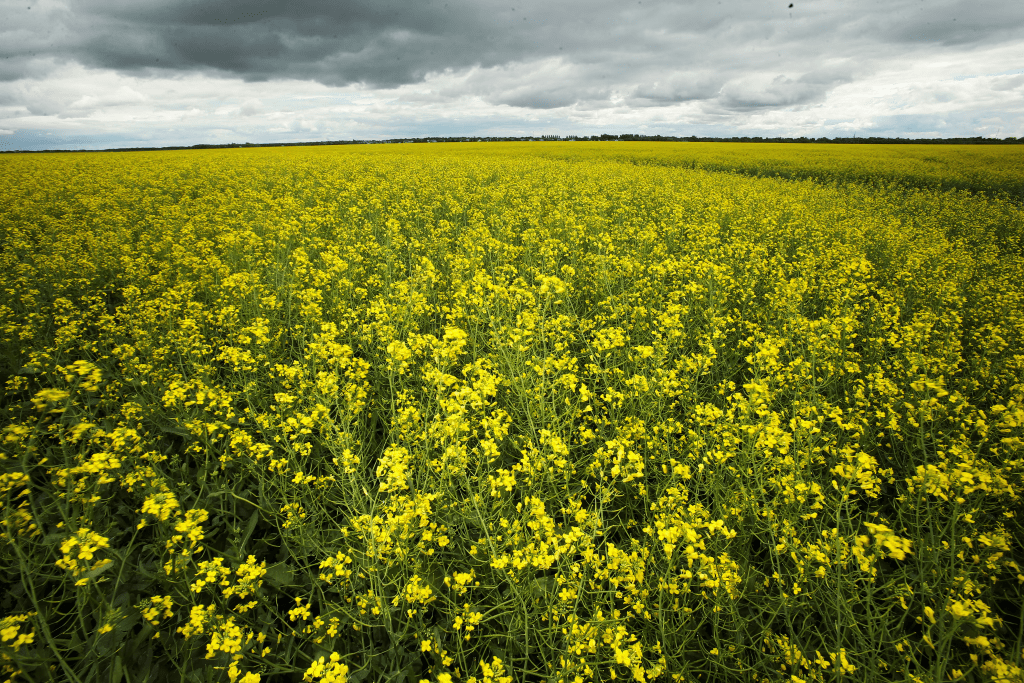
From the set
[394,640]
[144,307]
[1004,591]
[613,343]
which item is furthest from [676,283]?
[144,307]

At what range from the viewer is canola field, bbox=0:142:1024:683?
2.18 meters

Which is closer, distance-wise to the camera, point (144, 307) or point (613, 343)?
point (613, 343)

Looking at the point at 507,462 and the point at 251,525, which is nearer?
the point at 251,525

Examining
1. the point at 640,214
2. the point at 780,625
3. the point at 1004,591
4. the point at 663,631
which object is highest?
the point at 640,214

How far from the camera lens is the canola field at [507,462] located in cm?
218

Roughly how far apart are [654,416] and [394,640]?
2.55 metres

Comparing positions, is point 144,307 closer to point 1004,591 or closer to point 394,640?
point 394,640

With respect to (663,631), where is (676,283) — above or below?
above

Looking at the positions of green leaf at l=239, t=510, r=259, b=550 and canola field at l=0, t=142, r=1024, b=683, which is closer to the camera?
canola field at l=0, t=142, r=1024, b=683

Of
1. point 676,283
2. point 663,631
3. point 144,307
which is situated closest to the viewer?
point 663,631

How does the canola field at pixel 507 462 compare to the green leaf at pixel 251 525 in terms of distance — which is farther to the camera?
the green leaf at pixel 251 525

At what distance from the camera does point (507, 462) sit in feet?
11.9

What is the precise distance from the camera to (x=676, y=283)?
591 cm

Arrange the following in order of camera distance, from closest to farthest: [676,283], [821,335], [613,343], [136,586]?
[136,586] < [613,343] < [821,335] < [676,283]
